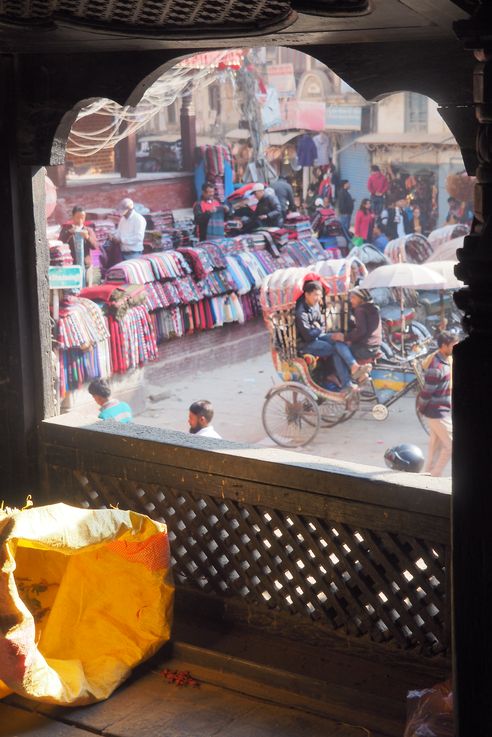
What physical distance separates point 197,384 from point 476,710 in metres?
12.6

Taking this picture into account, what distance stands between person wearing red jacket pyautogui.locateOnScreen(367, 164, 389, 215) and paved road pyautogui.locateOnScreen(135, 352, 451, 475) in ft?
12.6

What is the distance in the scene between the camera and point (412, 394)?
14.6m

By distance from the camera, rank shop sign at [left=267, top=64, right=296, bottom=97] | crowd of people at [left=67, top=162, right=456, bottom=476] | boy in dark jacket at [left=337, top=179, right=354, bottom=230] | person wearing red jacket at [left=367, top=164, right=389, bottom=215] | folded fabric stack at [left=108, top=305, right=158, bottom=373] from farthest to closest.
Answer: shop sign at [left=267, top=64, right=296, bottom=97] < boy in dark jacket at [left=337, top=179, right=354, bottom=230] < person wearing red jacket at [left=367, top=164, right=389, bottom=215] < folded fabric stack at [left=108, top=305, right=158, bottom=373] < crowd of people at [left=67, top=162, right=456, bottom=476]

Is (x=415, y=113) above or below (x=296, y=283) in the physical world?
above

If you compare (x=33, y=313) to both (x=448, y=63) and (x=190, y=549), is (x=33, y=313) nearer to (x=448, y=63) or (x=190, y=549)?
(x=190, y=549)

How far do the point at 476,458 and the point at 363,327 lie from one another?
10306 mm

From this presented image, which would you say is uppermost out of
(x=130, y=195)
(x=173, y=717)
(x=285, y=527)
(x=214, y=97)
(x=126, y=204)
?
(x=214, y=97)

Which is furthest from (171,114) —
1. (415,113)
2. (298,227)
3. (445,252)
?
(445,252)

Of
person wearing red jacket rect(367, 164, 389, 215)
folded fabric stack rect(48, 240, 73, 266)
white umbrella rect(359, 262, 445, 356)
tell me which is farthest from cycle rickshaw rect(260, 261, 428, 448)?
person wearing red jacket rect(367, 164, 389, 215)

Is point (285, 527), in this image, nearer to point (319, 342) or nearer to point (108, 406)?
point (108, 406)

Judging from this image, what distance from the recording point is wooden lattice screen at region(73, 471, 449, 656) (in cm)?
407

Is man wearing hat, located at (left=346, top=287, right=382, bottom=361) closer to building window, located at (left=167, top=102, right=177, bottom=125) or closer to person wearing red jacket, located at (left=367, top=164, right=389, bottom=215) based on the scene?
person wearing red jacket, located at (left=367, top=164, right=389, bottom=215)

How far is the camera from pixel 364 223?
16875mm

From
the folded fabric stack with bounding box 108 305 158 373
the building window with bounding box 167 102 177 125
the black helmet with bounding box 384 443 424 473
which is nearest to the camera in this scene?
the black helmet with bounding box 384 443 424 473
